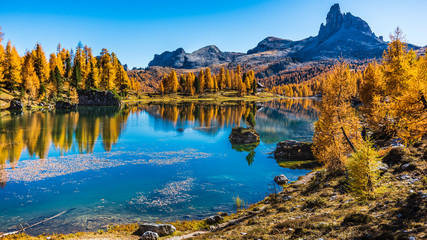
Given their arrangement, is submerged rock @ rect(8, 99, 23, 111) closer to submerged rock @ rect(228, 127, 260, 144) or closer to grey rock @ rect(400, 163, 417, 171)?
submerged rock @ rect(228, 127, 260, 144)

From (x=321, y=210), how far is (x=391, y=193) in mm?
4458

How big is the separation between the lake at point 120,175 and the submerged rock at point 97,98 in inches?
2775

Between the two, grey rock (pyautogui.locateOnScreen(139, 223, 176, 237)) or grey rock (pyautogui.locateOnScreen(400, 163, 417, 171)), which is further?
grey rock (pyautogui.locateOnScreen(400, 163, 417, 171))

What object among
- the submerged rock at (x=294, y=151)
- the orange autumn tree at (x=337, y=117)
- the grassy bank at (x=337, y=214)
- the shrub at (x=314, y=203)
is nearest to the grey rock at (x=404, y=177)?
the grassy bank at (x=337, y=214)

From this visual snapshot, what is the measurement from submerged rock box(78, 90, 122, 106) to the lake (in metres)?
70.5

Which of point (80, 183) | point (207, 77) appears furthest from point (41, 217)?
point (207, 77)

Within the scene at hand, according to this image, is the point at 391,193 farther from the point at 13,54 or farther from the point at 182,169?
the point at 13,54

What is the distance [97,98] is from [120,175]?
362ft

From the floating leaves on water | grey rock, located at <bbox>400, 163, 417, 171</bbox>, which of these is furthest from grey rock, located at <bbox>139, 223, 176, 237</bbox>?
the floating leaves on water

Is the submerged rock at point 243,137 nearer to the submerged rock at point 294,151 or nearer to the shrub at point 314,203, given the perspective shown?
the submerged rock at point 294,151

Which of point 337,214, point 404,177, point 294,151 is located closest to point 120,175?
point 337,214

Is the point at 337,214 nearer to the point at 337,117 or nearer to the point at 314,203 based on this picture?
the point at 314,203

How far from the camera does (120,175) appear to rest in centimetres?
3291

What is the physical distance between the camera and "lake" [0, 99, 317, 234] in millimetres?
22406
